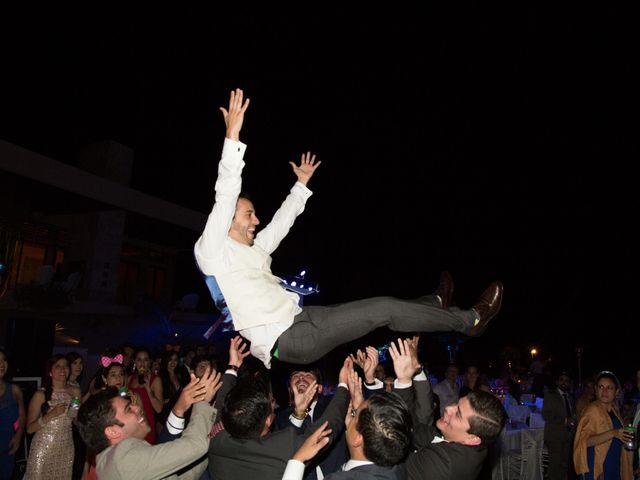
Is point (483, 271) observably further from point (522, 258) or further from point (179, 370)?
point (179, 370)

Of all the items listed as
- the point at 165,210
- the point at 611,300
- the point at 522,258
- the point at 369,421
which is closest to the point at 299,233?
the point at 165,210

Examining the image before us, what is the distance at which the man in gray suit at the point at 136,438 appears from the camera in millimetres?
2191

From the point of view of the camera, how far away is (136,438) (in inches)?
94.0

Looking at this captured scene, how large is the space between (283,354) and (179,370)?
14.0ft

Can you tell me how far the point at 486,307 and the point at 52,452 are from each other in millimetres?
3739

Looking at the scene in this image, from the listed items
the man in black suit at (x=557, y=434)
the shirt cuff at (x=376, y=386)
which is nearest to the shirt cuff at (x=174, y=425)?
the shirt cuff at (x=376, y=386)

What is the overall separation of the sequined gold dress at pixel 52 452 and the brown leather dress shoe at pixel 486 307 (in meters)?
3.54

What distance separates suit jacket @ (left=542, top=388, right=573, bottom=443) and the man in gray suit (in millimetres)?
5105

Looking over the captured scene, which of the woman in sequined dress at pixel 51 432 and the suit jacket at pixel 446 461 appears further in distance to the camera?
the woman in sequined dress at pixel 51 432

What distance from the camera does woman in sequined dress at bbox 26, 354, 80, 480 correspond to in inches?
160

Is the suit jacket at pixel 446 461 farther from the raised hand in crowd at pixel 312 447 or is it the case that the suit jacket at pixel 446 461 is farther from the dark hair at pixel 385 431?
the raised hand in crowd at pixel 312 447

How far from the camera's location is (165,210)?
13656mm

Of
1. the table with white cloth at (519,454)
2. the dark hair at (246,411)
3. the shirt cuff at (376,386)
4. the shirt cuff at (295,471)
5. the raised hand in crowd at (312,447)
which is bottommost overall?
the table with white cloth at (519,454)

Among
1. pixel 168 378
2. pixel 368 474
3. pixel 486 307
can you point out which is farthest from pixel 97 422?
pixel 168 378
